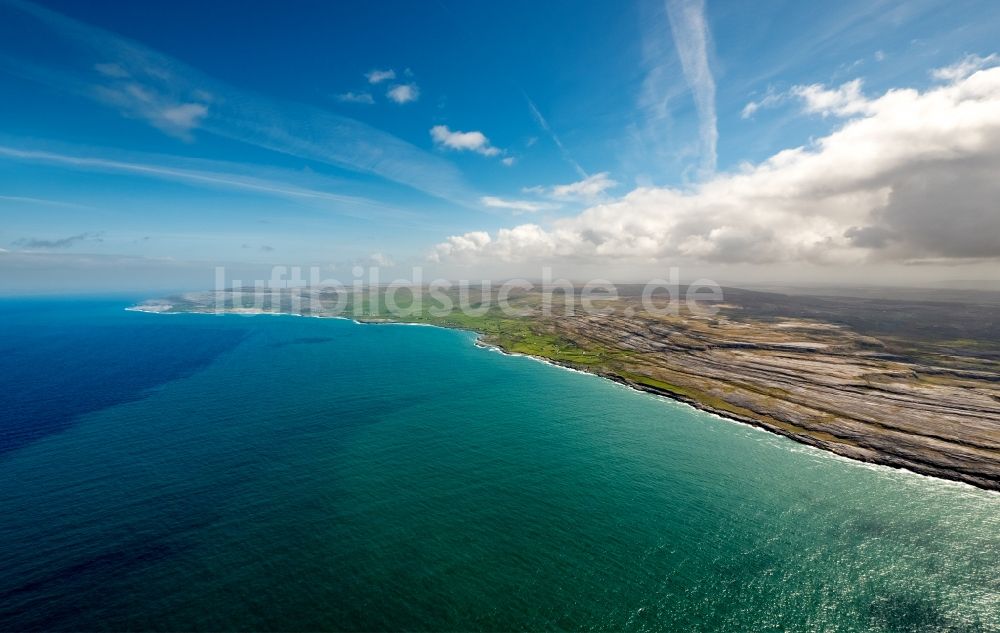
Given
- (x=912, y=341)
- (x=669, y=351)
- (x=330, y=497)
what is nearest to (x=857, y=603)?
(x=330, y=497)

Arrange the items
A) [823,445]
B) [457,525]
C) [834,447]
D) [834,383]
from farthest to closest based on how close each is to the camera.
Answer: [834,383] → [823,445] → [834,447] → [457,525]

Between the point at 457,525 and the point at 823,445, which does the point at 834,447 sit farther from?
the point at 457,525

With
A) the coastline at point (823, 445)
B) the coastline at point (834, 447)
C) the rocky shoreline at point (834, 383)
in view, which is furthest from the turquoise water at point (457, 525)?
the rocky shoreline at point (834, 383)

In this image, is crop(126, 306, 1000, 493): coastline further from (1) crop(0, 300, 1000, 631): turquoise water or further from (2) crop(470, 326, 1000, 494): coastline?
(1) crop(0, 300, 1000, 631): turquoise water

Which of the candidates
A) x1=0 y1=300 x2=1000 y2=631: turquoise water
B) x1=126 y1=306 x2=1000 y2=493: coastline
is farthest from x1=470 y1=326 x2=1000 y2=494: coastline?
x1=0 y1=300 x2=1000 y2=631: turquoise water

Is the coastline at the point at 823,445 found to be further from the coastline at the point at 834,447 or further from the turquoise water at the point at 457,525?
the turquoise water at the point at 457,525

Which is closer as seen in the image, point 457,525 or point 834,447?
point 457,525

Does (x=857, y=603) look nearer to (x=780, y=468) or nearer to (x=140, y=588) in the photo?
(x=780, y=468)

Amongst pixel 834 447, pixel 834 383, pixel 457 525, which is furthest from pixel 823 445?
pixel 457 525

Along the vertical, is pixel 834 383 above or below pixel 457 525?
above

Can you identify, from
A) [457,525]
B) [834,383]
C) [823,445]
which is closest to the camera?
[457,525]
